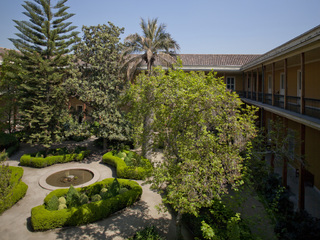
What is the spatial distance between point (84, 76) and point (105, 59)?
6.52 feet

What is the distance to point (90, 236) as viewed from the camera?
8.44 m

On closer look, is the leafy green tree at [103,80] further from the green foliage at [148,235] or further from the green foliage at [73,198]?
the green foliage at [148,235]

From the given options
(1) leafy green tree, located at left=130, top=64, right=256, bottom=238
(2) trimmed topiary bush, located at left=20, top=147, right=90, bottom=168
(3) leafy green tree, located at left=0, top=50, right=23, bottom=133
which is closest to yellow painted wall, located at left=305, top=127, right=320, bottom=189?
(1) leafy green tree, located at left=130, top=64, right=256, bottom=238

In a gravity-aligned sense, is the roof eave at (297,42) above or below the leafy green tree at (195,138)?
above

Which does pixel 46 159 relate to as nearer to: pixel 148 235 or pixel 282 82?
pixel 148 235

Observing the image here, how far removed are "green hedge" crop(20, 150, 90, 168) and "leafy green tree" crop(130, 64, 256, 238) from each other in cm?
1099

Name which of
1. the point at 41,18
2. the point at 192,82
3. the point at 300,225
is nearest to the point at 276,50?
the point at 192,82

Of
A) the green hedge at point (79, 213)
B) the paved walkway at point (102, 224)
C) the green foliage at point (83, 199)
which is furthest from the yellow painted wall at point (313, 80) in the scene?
the green foliage at point (83, 199)

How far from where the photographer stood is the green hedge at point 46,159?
1555 cm

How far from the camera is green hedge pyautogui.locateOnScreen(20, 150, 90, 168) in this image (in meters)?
15.5

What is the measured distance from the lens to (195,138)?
6.70 metres

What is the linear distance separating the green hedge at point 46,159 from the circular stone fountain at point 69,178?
1383 mm

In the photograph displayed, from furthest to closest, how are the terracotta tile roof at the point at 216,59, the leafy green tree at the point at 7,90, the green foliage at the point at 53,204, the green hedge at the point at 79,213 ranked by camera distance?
the terracotta tile roof at the point at 216,59
the leafy green tree at the point at 7,90
the green foliage at the point at 53,204
the green hedge at the point at 79,213

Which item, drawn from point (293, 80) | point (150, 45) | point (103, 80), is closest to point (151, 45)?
point (150, 45)
